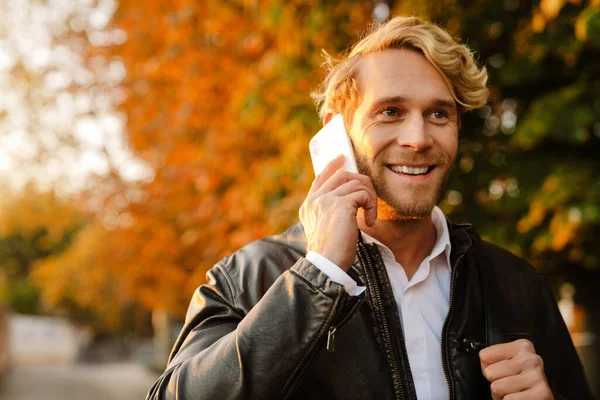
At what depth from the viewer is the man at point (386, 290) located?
1913 mm

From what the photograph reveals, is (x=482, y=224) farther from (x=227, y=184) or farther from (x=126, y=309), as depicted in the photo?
(x=126, y=309)

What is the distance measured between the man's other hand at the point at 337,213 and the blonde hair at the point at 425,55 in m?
0.47

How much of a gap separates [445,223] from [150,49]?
31.5 ft

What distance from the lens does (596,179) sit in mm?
4891

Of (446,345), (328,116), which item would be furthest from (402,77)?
(446,345)

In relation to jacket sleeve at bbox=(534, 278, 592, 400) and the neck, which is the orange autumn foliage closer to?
the neck

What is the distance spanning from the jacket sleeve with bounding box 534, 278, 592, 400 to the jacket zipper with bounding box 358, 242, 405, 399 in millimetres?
573

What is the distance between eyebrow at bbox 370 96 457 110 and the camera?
7.74ft

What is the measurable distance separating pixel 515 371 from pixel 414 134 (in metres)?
0.78

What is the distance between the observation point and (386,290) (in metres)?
2.30

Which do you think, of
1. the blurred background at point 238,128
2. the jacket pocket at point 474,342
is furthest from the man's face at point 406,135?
the blurred background at point 238,128

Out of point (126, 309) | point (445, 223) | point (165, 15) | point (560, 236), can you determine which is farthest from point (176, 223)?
point (126, 309)

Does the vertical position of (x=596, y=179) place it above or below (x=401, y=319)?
above

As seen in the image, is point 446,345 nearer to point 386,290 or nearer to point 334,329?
point 386,290
